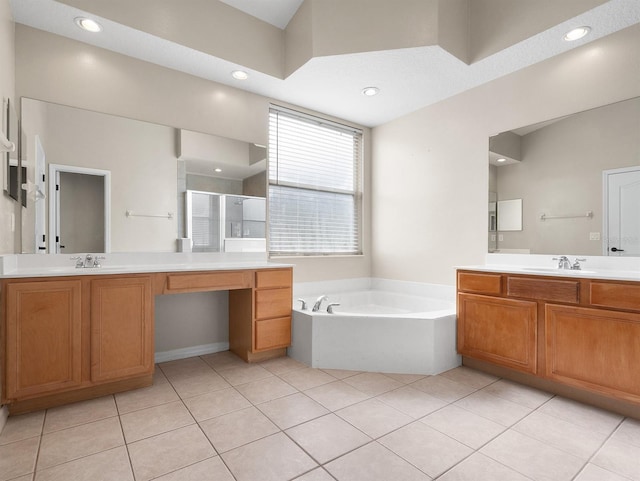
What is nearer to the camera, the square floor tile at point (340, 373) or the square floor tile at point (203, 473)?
the square floor tile at point (203, 473)

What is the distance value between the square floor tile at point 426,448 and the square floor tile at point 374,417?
54mm

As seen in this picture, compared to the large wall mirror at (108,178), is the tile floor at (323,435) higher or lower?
lower

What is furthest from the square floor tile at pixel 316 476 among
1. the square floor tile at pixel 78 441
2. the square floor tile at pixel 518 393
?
the square floor tile at pixel 518 393

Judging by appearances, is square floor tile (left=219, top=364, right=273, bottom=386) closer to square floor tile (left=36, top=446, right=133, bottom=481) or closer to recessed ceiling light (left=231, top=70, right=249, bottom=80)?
square floor tile (left=36, top=446, right=133, bottom=481)

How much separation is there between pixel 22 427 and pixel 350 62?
323 centimetres

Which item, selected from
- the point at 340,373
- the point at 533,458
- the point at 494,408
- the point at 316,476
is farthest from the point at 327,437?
the point at 494,408

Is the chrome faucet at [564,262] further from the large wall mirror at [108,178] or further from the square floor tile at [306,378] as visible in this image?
the large wall mirror at [108,178]

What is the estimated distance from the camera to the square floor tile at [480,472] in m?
1.45

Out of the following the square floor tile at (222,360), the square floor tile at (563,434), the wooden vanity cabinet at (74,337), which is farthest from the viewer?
the square floor tile at (222,360)

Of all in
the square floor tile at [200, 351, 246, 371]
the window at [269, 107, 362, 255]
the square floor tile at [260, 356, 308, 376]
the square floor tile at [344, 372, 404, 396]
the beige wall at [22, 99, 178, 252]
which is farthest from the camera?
the window at [269, 107, 362, 255]

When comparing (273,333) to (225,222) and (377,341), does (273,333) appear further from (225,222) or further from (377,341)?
(225,222)

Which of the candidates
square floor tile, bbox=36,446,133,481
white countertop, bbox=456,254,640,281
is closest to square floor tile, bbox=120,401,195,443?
square floor tile, bbox=36,446,133,481

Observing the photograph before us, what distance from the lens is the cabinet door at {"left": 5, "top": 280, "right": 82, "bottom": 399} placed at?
1884 mm

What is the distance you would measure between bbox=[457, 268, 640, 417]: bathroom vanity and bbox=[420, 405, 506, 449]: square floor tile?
67cm
